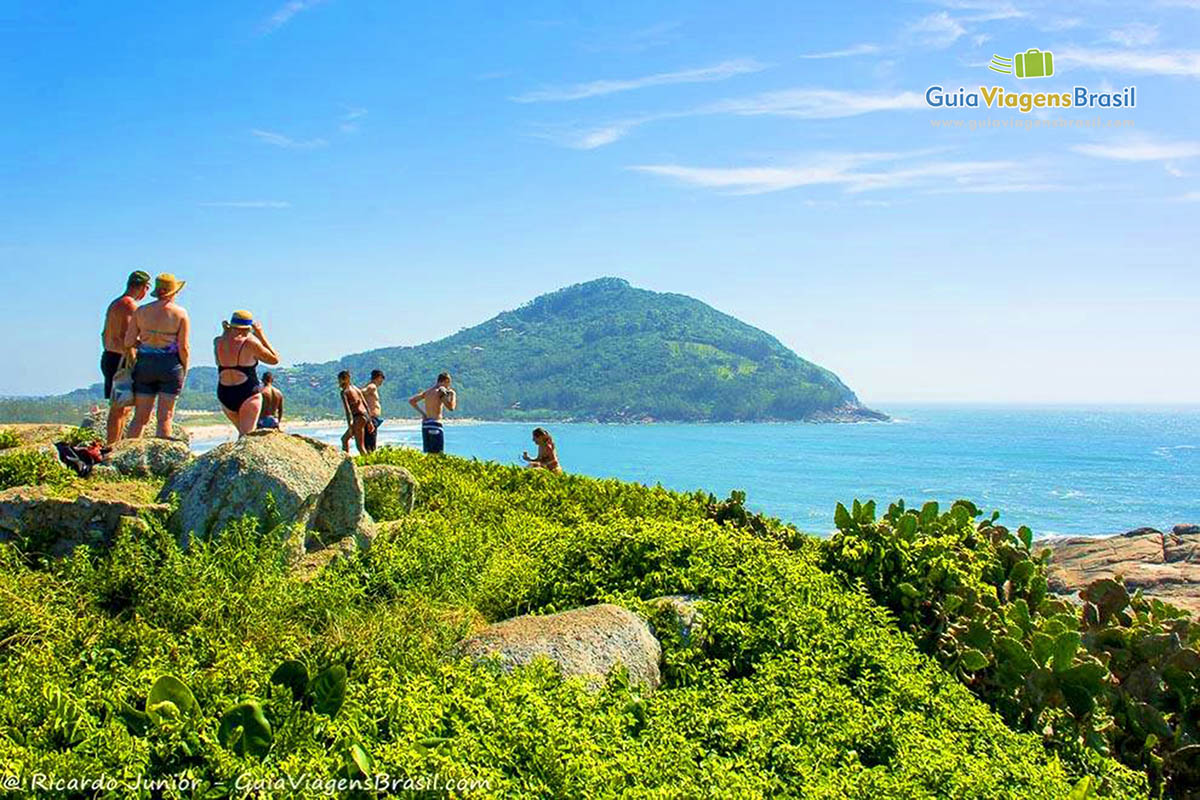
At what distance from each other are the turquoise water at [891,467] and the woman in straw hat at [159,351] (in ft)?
162

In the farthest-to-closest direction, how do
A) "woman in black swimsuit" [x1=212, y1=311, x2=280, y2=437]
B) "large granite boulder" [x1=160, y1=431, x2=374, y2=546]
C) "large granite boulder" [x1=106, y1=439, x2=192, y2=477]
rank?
"woman in black swimsuit" [x1=212, y1=311, x2=280, y2=437] < "large granite boulder" [x1=106, y1=439, x2=192, y2=477] < "large granite boulder" [x1=160, y1=431, x2=374, y2=546]

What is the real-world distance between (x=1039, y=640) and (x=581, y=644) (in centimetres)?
307

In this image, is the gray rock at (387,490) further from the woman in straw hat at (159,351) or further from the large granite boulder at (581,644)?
the large granite boulder at (581,644)

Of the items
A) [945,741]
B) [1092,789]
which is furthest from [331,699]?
[1092,789]

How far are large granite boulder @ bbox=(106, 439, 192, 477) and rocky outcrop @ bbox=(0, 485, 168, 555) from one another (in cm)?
154

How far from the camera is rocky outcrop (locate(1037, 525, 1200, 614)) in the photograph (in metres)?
17.6

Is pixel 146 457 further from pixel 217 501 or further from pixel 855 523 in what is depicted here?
pixel 855 523

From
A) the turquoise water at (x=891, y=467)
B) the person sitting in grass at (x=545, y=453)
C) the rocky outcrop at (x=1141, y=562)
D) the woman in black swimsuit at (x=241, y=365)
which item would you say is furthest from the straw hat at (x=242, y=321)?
the turquoise water at (x=891, y=467)

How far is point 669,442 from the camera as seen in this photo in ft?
537

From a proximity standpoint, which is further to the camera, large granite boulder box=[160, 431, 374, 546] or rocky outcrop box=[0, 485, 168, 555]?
large granite boulder box=[160, 431, 374, 546]

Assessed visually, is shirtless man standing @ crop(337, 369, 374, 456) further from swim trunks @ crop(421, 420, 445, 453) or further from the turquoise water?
the turquoise water

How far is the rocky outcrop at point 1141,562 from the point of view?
17609 millimetres

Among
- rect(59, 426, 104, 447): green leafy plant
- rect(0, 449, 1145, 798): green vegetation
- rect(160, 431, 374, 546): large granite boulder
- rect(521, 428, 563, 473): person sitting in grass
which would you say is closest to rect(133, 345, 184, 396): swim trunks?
rect(59, 426, 104, 447): green leafy plant

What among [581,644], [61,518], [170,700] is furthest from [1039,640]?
[61,518]
